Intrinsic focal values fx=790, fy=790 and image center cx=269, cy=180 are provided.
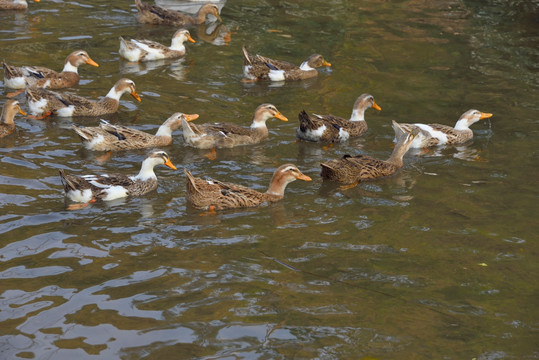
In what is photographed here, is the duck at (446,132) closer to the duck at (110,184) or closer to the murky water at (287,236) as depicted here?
the murky water at (287,236)

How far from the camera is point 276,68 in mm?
16000

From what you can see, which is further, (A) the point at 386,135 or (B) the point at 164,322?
(A) the point at 386,135

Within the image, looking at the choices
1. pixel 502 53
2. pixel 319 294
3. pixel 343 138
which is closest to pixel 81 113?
pixel 343 138

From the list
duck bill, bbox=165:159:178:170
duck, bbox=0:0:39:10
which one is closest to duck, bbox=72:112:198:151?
duck bill, bbox=165:159:178:170

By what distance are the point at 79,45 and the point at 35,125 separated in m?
4.62

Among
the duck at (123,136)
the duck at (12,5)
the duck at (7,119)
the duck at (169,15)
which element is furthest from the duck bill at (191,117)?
the duck at (12,5)

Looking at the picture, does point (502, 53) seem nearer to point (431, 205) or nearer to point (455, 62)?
point (455, 62)

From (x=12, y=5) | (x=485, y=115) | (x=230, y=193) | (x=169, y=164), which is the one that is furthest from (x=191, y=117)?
(x=12, y=5)

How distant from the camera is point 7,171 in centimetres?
1092

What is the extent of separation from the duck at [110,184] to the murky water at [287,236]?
213mm

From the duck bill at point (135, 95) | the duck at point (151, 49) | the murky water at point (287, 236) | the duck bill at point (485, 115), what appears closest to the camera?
the murky water at point (287, 236)

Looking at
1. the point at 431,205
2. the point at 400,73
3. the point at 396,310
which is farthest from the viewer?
the point at 400,73

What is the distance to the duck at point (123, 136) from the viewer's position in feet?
39.6

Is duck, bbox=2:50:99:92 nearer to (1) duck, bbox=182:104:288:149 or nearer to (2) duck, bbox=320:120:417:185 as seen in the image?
(1) duck, bbox=182:104:288:149
